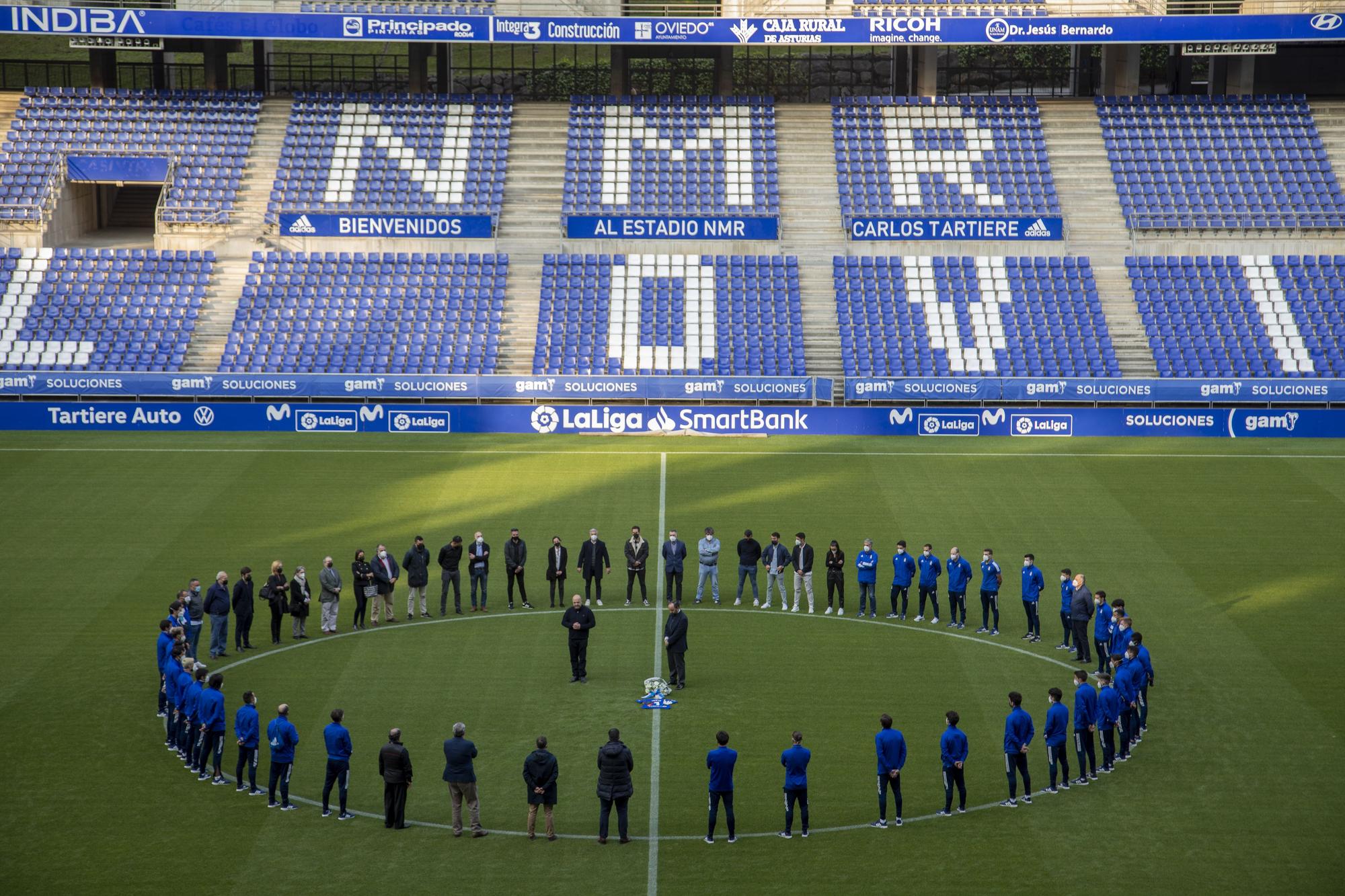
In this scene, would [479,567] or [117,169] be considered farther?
[117,169]

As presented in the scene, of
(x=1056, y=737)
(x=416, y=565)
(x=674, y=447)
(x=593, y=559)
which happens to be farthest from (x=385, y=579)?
(x=674, y=447)

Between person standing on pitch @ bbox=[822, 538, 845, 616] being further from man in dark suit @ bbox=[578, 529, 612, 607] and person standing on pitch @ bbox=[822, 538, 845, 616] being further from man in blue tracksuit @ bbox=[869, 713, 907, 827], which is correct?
man in blue tracksuit @ bbox=[869, 713, 907, 827]

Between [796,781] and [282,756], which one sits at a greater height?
[282,756]

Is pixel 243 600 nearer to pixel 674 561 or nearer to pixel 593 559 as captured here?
pixel 593 559

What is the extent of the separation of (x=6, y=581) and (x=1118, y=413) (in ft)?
81.8

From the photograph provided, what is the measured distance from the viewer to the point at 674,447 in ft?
115

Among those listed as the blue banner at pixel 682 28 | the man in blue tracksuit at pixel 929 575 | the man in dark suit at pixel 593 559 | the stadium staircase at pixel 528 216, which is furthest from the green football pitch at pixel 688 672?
the blue banner at pixel 682 28

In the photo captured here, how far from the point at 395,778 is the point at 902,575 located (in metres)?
9.81

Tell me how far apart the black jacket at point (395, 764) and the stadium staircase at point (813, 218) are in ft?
83.1

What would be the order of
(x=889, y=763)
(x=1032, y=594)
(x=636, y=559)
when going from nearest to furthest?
(x=889, y=763), (x=1032, y=594), (x=636, y=559)

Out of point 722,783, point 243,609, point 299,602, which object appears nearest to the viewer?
point 722,783

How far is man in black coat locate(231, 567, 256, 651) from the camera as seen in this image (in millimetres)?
21172

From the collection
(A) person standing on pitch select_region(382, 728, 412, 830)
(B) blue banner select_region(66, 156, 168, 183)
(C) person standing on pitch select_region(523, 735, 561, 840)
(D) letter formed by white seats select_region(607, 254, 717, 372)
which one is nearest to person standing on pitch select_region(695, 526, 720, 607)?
(C) person standing on pitch select_region(523, 735, 561, 840)

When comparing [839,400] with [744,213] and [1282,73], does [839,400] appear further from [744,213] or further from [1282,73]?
[1282,73]
